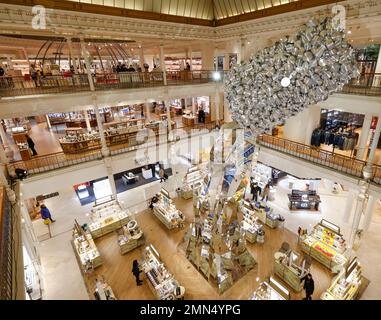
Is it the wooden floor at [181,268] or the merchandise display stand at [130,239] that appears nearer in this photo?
the wooden floor at [181,268]

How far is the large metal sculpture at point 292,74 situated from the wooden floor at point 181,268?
18.2ft

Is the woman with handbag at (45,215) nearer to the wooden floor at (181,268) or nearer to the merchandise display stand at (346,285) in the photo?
the wooden floor at (181,268)

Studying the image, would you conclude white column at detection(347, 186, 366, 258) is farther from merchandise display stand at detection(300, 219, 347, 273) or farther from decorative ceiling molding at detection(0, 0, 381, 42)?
decorative ceiling molding at detection(0, 0, 381, 42)

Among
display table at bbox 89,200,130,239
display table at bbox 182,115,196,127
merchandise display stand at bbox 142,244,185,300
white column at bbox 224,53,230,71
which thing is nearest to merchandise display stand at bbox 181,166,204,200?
display table at bbox 89,200,130,239

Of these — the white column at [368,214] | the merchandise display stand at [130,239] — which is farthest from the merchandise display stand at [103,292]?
the white column at [368,214]

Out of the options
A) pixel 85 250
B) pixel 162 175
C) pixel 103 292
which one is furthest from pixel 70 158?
pixel 103 292

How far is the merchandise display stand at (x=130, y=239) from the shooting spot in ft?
29.9

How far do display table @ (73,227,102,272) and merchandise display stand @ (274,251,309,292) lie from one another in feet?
A: 20.4

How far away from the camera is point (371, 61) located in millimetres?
11102

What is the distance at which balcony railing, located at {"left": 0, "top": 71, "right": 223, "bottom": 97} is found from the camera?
905 cm
